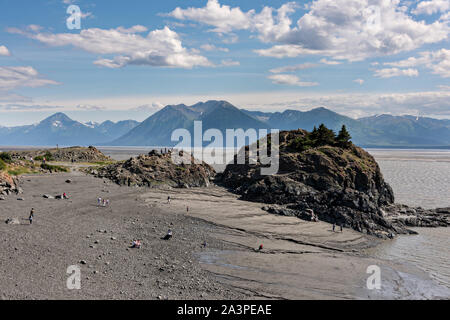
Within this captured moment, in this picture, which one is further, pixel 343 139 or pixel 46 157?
pixel 46 157

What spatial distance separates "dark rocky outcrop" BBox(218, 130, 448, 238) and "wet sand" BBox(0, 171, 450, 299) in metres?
4.75

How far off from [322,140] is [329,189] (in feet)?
71.0

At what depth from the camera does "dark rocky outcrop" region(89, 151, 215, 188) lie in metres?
76.0

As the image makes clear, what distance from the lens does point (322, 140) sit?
262 feet

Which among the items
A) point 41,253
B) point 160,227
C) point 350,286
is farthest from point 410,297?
point 41,253

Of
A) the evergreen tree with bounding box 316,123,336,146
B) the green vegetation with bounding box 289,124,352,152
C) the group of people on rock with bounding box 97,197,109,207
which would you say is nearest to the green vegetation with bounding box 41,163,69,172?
the group of people on rock with bounding box 97,197,109,207

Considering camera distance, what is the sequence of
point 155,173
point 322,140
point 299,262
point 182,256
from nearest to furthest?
point 182,256
point 299,262
point 155,173
point 322,140

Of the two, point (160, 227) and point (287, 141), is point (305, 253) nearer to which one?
point (160, 227)

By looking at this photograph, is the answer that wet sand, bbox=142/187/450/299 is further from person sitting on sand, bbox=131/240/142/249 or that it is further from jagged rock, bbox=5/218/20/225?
jagged rock, bbox=5/218/20/225

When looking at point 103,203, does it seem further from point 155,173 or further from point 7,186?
point 155,173

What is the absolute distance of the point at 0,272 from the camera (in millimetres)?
26125

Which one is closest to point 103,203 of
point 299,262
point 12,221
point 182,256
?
point 12,221

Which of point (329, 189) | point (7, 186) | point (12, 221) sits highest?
point (7, 186)

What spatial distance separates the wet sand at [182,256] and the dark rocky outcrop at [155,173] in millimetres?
19848
